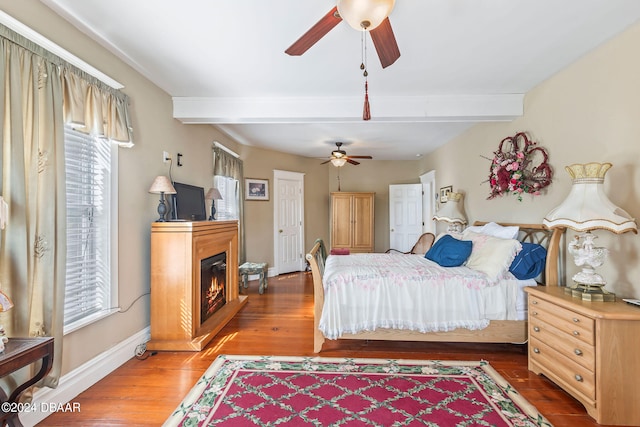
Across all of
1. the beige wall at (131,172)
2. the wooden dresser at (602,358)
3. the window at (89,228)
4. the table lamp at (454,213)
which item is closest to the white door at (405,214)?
the table lamp at (454,213)

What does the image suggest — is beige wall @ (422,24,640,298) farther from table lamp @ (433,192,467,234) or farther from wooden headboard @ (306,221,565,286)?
table lamp @ (433,192,467,234)

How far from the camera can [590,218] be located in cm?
188

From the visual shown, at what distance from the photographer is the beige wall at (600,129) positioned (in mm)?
1987

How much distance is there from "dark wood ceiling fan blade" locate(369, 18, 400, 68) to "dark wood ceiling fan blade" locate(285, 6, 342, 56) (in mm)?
210

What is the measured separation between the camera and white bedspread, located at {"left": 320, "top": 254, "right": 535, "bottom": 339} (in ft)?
8.39

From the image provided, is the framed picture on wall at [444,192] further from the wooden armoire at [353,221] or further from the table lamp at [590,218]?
the table lamp at [590,218]

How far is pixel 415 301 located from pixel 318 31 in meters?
2.26

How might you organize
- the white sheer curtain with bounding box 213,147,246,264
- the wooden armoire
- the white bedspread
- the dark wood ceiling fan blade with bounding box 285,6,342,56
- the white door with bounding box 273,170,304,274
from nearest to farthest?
the dark wood ceiling fan blade with bounding box 285,6,342,56 → the white bedspread → the white sheer curtain with bounding box 213,147,246,264 → the white door with bounding box 273,170,304,274 → the wooden armoire

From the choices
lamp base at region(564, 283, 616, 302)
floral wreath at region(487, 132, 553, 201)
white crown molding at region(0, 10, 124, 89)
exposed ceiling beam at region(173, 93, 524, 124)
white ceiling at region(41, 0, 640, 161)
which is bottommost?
lamp base at region(564, 283, 616, 302)

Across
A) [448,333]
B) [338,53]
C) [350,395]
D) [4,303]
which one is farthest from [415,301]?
[4,303]

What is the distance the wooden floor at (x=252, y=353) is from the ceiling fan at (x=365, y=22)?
2.43 metres

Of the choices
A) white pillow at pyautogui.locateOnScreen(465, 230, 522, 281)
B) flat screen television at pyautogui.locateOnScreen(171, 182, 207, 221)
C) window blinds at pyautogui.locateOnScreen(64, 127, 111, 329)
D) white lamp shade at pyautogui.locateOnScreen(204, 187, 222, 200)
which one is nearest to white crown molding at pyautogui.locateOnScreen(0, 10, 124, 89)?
window blinds at pyautogui.locateOnScreen(64, 127, 111, 329)

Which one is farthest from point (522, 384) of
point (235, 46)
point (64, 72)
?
point (64, 72)

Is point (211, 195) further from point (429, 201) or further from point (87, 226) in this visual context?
point (429, 201)
